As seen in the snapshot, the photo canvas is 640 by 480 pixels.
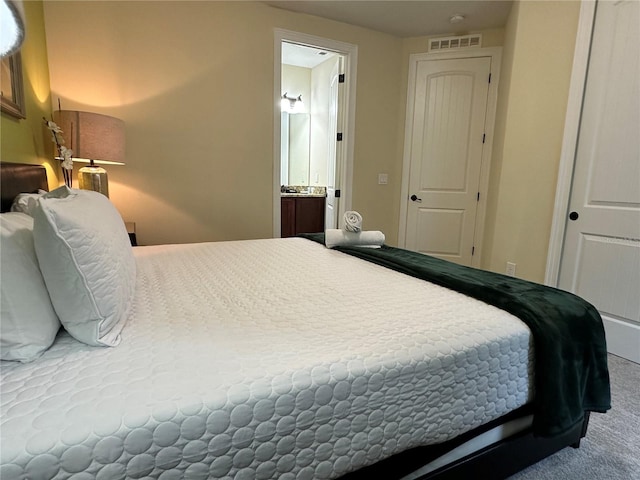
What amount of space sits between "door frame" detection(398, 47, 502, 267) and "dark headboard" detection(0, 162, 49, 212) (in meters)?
3.29

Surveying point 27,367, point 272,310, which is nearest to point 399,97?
point 272,310

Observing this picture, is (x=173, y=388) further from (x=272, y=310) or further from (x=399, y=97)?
(x=399, y=97)

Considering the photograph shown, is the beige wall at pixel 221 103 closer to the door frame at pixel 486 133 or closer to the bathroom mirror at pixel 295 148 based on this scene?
the door frame at pixel 486 133

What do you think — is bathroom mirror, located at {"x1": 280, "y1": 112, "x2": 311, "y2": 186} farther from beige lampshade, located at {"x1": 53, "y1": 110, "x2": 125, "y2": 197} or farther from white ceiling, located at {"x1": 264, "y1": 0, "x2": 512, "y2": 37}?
beige lampshade, located at {"x1": 53, "y1": 110, "x2": 125, "y2": 197}

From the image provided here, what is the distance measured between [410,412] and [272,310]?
0.50m

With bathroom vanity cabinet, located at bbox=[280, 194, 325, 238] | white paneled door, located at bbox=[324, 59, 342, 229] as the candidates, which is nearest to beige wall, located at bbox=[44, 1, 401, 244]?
white paneled door, located at bbox=[324, 59, 342, 229]

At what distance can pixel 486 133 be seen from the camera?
12.0ft

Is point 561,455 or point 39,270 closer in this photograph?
point 39,270

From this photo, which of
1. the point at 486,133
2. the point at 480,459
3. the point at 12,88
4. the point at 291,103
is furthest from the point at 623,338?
the point at 291,103

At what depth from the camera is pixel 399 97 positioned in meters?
3.88

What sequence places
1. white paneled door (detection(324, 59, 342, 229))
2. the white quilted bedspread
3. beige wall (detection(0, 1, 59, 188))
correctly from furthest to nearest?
white paneled door (detection(324, 59, 342, 229))
beige wall (detection(0, 1, 59, 188))
the white quilted bedspread

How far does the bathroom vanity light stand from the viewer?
5.04m

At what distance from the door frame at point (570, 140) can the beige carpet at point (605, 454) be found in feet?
3.48

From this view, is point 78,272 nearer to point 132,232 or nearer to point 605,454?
point 132,232
